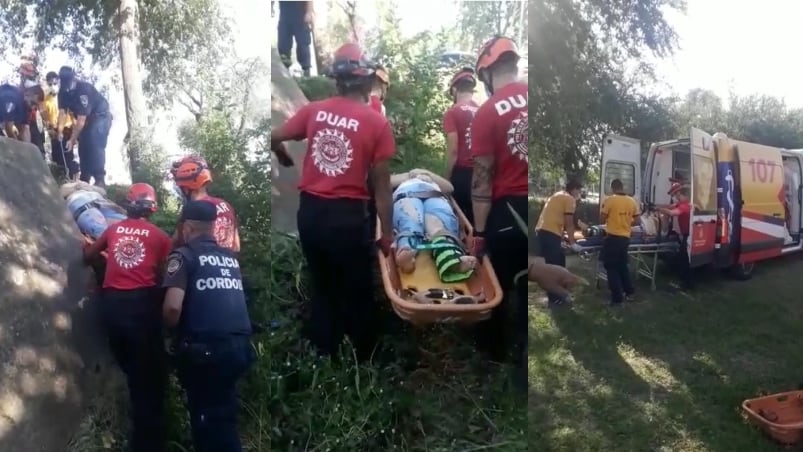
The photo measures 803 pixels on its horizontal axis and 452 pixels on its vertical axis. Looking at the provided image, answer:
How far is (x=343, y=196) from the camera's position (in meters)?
2.33

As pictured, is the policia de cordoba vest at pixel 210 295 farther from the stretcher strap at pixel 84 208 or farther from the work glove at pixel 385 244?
the work glove at pixel 385 244

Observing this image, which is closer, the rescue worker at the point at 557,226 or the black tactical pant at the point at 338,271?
the rescue worker at the point at 557,226

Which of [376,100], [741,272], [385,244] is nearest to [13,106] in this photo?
[376,100]

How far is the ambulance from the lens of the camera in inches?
86.0

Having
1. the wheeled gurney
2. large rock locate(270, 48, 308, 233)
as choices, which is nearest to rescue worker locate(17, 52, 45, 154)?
large rock locate(270, 48, 308, 233)

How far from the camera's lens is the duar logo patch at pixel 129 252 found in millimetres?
2344

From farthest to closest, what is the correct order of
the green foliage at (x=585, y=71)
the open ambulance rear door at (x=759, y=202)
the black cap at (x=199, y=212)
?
the black cap at (x=199, y=212) < the open ambulance rear door at (x=759, y=202) < the green foliage at (x=585, y=71)

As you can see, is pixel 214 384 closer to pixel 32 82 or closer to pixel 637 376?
pixel 32 82

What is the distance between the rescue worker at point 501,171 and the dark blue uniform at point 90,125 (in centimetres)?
126

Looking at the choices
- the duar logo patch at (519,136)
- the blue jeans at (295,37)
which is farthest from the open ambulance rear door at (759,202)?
the blue jeans at (295,37)

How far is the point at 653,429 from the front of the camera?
87.4 inches

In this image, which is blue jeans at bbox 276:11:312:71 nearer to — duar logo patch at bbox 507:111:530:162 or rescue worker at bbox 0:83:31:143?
duar logo patch at bbox 507:111:530:162

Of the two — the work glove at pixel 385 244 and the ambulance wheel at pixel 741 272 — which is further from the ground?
the work glove at pixel 385 244

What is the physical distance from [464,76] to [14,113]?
5.06 ft
